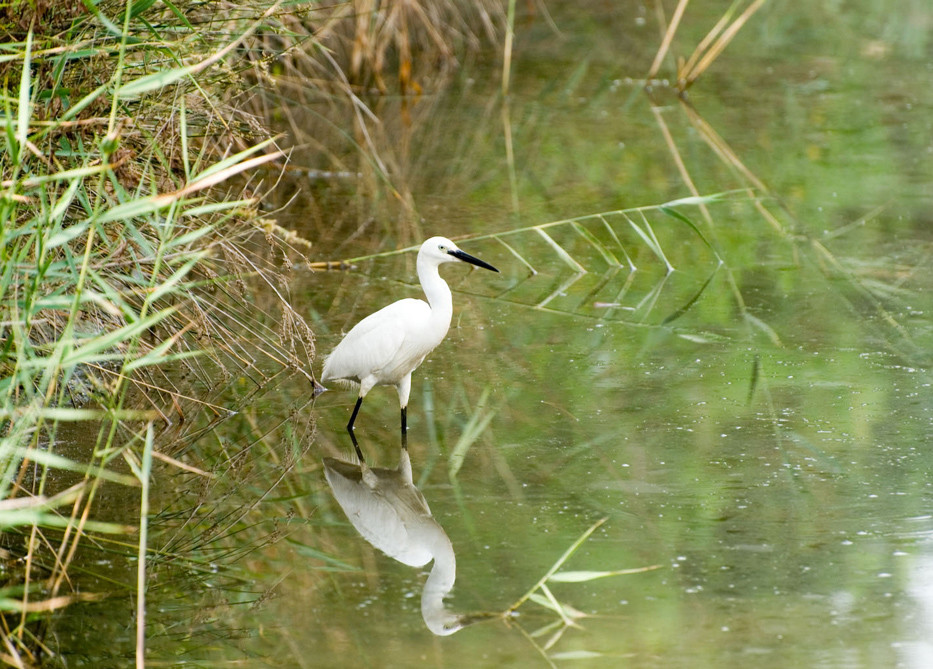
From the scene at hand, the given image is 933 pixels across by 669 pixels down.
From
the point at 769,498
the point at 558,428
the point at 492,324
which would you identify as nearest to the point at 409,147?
the point at 492,324

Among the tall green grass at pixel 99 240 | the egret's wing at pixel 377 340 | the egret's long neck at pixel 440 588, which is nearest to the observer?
the tall green grass at pixel 99 240

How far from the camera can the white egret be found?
146 inches

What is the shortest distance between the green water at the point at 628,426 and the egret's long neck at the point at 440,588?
3 centimetres

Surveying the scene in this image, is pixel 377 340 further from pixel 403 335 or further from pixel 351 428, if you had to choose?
pixel 351 428

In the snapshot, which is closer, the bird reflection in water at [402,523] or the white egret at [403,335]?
the bird reflection in water at [402,523]

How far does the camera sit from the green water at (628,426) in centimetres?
274

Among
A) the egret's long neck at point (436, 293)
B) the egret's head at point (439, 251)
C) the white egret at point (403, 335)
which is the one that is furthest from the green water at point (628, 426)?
the egret's head at point (439, 251)

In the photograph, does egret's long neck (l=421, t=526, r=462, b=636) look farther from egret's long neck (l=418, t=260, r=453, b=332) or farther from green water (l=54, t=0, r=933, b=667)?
egret's long neck (l=418, t=260, r=453, b=332)

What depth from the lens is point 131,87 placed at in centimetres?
257

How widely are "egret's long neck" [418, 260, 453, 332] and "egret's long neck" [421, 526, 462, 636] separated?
76cm

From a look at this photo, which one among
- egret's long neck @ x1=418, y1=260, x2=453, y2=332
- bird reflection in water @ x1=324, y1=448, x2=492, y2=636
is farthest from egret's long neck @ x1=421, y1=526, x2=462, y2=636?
egret's long neck @ x1=418, y1=260, x2=453, y2=332

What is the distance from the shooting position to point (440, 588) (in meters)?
2.89

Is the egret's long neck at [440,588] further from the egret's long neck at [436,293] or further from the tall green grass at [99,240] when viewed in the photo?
the egret's long neck at [436,293]

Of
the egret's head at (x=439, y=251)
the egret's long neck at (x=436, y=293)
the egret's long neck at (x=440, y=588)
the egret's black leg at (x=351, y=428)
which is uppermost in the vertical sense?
the egret's head at (x=439, y=251)
